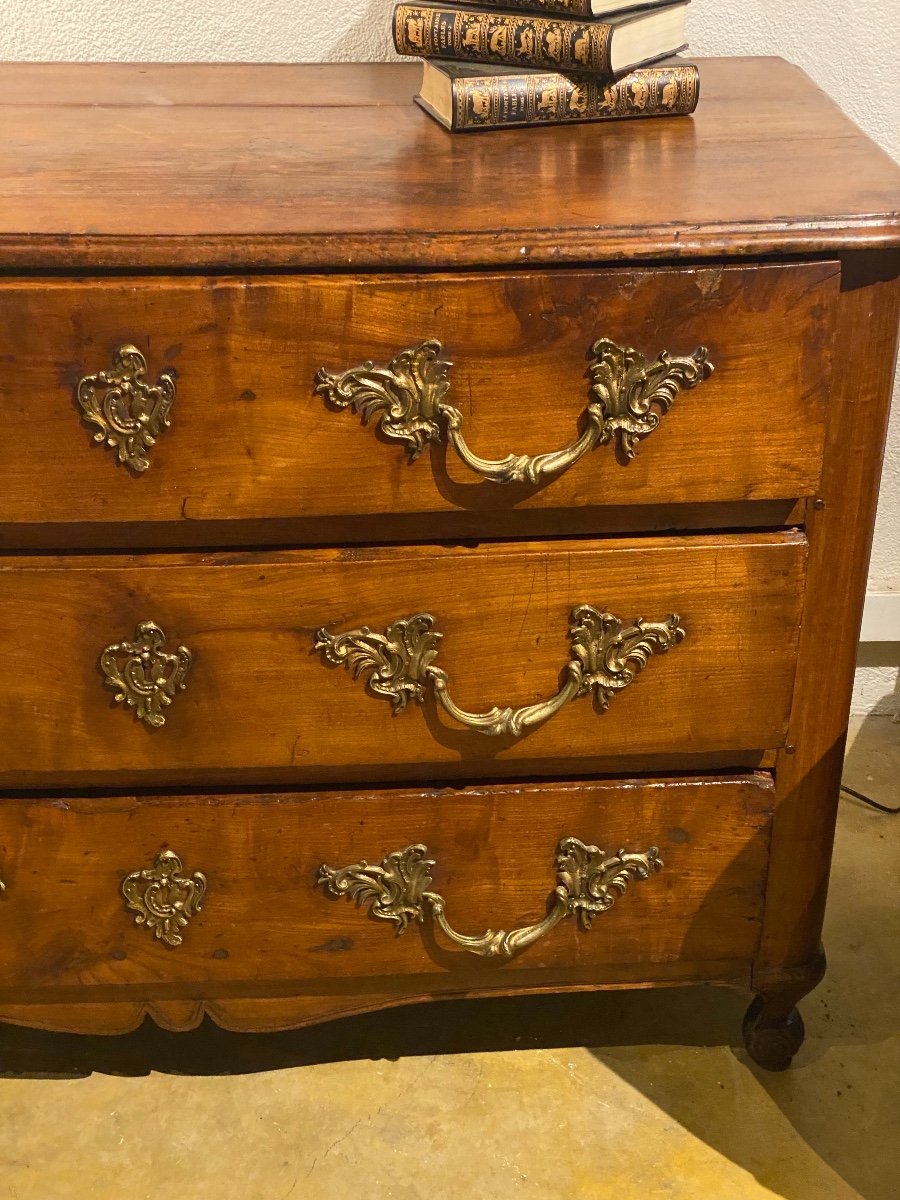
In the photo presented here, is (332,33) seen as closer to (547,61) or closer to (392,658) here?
(547,61)

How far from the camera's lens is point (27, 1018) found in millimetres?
1000

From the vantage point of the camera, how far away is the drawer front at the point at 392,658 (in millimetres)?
829

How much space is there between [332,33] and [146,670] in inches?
27.9

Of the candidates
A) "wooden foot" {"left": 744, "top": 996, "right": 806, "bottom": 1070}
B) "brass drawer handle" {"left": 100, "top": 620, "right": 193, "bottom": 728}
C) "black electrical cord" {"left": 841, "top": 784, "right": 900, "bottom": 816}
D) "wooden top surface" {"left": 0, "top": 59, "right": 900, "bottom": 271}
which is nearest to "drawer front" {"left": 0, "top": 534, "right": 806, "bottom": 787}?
"brass drawer handle" {"left": 100, "top": 620, "right": 193, "bottom": 728}

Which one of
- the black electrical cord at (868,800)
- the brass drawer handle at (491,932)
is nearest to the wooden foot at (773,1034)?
the brass drawer handle at (491,932)

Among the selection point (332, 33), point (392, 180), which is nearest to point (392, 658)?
point (392, 180)

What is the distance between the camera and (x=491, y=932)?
96 centimetres

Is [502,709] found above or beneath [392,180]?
beneath

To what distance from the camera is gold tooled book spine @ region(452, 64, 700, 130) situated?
0.92 m

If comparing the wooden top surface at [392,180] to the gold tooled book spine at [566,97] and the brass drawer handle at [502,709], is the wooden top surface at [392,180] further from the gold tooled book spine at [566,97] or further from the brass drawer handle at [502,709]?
the brass drawer handle at [502,709]

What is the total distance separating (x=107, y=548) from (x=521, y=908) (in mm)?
431

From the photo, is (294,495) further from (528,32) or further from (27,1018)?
(27,1018)

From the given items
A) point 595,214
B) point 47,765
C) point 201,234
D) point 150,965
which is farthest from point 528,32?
point 150,965

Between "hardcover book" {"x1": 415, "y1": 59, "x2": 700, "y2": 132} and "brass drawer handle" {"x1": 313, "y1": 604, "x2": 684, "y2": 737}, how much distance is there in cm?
40
